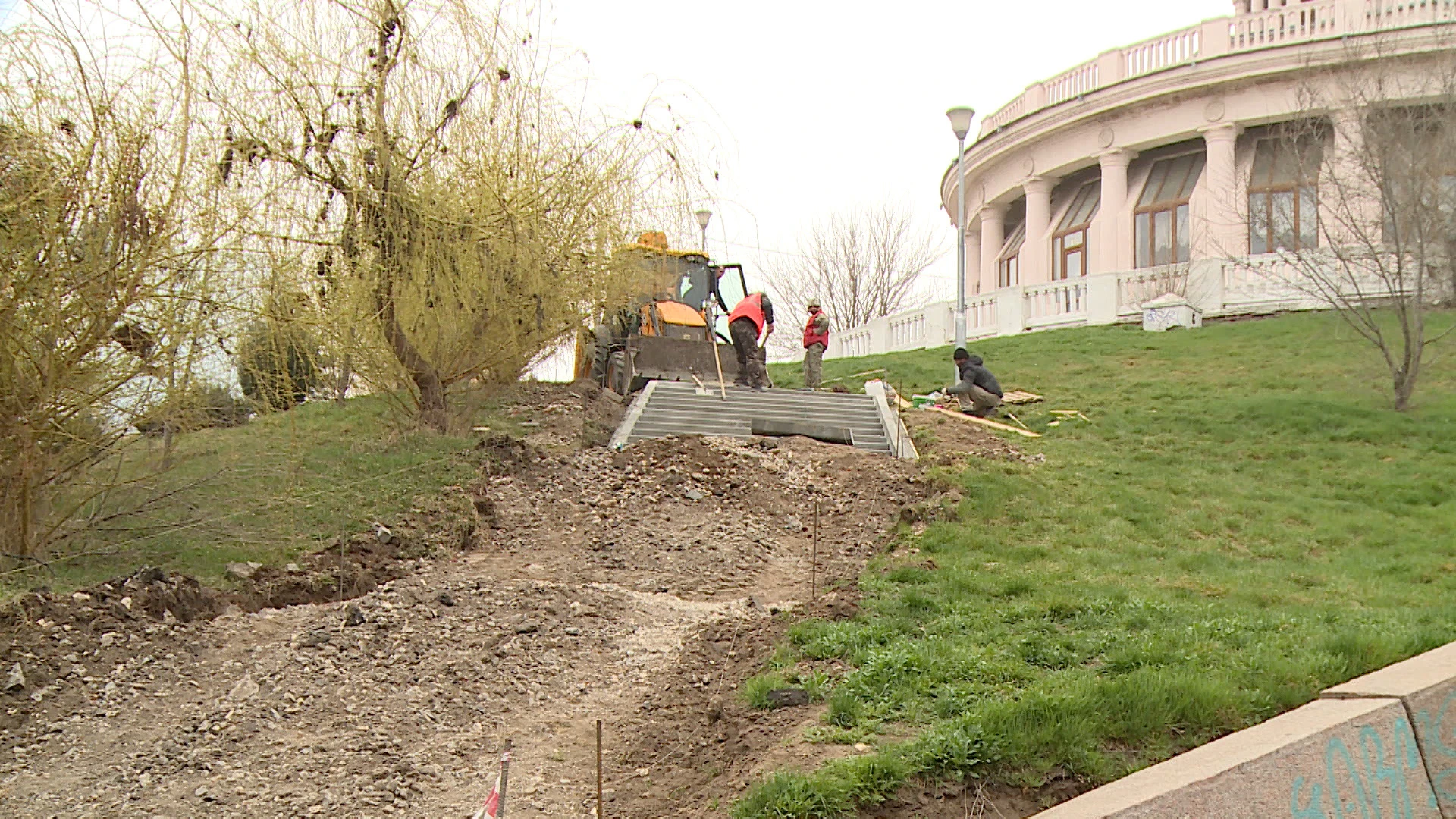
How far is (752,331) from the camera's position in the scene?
701 inches

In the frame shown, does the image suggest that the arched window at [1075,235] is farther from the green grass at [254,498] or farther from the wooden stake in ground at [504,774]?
the wooden stake in ground at [504,774]

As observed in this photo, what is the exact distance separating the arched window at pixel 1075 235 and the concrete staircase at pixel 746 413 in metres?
18.2

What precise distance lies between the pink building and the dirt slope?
59.0 ft

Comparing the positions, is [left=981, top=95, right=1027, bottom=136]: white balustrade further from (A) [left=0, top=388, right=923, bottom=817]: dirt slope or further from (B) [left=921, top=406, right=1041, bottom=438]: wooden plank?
(A) [left=0, top=388, right=923, bottom=817]: dirt slope

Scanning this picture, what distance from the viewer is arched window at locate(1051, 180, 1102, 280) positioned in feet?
113

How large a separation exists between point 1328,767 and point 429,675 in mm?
4549

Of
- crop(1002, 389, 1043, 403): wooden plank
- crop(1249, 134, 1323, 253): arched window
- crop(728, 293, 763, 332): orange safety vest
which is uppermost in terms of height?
crop(1249, 134, 1323, 253): arched window

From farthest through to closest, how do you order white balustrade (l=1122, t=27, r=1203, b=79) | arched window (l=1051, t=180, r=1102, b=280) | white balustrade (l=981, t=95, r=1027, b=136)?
1. white balustrade (l=981, t=95, r=1027, b=136)
2. arched window (l=1051, t=180, r=1102, b=280)
3. white balustrade (l=1122, t=27, r=1203, b=79)

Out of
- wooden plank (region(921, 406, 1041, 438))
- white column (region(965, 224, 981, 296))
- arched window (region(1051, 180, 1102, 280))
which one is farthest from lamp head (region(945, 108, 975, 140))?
white column (region(965, 224, 981, 296))

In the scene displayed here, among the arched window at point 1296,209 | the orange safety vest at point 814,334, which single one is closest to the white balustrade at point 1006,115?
the arched window at point 1296,209

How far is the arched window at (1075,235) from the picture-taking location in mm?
34312

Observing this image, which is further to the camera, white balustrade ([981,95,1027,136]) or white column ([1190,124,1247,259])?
white balustrade ([981,95,1027,136])

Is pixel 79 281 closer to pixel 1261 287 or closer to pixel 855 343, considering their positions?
pixel 1261 287

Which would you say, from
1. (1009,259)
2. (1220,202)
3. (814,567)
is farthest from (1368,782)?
(1009,259)
